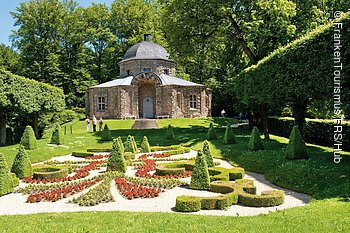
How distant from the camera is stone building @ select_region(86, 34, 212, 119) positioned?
43.1 meters

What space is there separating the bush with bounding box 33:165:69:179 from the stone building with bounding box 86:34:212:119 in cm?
2712

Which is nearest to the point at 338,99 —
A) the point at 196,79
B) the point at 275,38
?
the point at 275,38

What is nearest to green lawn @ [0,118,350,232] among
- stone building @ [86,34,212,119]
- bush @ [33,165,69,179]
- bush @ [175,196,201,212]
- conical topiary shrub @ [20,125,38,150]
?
bush @ [175,196,201,212]

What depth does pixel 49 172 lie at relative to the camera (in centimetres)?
1495

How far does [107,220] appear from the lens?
320 inches

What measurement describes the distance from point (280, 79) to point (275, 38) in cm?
986

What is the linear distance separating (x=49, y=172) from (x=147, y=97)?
1231 inches

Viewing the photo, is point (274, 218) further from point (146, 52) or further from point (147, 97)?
point (146, 52)

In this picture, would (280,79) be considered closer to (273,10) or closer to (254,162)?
(254,162)

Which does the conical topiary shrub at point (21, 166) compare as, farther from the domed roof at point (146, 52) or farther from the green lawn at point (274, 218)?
the domed roof at point (146, 52)

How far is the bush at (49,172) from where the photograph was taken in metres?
14.7

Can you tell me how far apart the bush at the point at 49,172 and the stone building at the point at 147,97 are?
89.0 feet

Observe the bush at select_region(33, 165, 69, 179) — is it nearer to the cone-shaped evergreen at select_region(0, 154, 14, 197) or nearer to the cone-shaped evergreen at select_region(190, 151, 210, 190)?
the cone-shaped evergreen at select_region(0, 154, 14, 197)

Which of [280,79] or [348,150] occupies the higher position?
[280,79]
